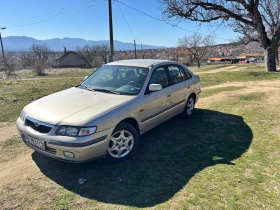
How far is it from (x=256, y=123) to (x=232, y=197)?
332 centimetres

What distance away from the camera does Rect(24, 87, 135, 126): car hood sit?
314 cm

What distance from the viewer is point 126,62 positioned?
498 cm

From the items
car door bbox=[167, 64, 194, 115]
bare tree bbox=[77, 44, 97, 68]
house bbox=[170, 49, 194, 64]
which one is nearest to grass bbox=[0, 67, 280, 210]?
car door bbox=[167, 64, 194, 115]

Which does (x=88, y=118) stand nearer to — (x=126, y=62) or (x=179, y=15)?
(x=126, y=62)

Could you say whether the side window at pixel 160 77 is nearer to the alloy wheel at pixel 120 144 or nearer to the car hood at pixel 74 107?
the car hood at pixel 74 107

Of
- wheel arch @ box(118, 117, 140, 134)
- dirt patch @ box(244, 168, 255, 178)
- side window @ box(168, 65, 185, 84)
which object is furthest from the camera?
side window @ box(168, 65, 185, 84)

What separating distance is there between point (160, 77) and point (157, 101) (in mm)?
606

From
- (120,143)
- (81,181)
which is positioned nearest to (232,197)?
(120,143)

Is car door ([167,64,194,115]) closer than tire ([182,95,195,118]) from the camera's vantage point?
Yes

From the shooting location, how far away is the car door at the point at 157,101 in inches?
162

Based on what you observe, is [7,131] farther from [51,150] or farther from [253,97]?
[253,97]

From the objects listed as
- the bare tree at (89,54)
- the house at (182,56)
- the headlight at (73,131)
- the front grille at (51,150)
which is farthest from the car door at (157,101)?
the bare tree at (89,54)

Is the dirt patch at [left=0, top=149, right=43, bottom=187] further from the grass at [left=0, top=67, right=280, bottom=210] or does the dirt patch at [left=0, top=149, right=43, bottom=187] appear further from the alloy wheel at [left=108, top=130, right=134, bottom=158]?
the alloy wheel at [left=108, top=130, right=134, bottom=158]

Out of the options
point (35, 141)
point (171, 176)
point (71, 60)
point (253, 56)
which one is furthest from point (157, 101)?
point (253, 56)
